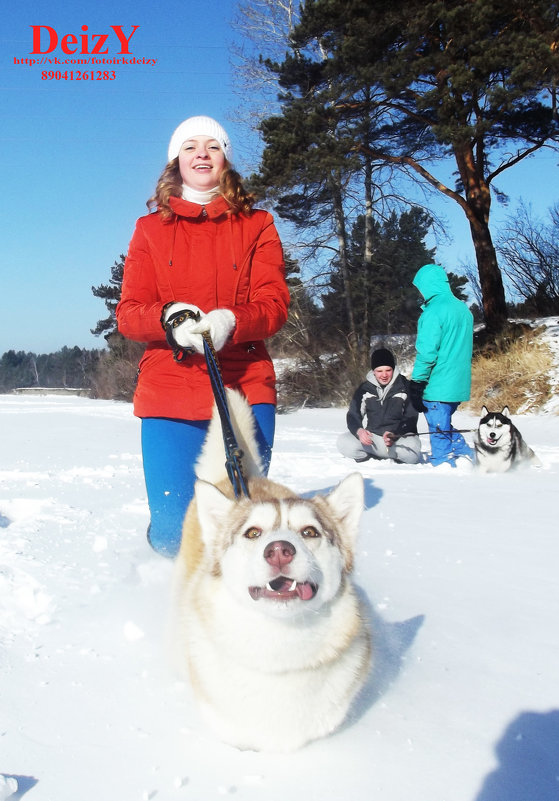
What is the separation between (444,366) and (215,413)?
4.51 metres

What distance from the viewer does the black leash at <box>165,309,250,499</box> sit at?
84.2 inches

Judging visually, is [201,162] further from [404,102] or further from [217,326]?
[404,102]

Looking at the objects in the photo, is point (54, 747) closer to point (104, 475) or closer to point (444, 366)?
point (104, 475)

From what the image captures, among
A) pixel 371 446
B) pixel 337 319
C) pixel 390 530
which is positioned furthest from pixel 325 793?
pixel 337 319

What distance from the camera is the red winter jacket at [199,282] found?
9.26 feet

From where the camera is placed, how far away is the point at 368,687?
1.85 metres

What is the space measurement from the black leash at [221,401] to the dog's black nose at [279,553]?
462mm

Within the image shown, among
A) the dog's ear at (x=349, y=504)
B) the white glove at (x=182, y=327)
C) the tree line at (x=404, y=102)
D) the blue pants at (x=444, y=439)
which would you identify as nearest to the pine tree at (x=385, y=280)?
the tree line at (x=404, y=102)

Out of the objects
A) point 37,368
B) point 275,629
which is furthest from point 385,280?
point 37,368

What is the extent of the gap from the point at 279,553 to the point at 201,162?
6.91ft

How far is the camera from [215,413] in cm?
248

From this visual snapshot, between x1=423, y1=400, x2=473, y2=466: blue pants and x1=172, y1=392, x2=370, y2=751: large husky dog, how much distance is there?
473cm

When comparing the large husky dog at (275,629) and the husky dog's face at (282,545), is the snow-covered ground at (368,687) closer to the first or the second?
the large husky dog at (275,629)

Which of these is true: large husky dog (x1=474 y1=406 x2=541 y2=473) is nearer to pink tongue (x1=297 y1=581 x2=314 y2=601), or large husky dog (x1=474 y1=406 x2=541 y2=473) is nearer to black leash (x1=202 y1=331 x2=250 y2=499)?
black leash (x1=202 y1=331 x2=250 y2=499)
